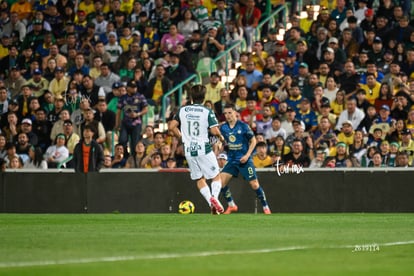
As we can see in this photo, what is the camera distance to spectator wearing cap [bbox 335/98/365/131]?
2284 cm

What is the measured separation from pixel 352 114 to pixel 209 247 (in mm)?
Answer: 12519

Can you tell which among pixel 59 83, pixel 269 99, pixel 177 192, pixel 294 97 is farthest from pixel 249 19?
pixel 177 192

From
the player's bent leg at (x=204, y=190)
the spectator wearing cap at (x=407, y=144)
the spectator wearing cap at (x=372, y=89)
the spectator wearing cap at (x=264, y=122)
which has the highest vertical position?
the spectator wearing cap at (x=372, y=89)

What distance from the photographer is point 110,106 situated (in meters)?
25.8

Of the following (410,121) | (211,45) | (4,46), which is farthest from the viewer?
(4,46)

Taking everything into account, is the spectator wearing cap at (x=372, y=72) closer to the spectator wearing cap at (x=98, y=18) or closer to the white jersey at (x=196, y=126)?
the white jersey at (x=196, y=126)

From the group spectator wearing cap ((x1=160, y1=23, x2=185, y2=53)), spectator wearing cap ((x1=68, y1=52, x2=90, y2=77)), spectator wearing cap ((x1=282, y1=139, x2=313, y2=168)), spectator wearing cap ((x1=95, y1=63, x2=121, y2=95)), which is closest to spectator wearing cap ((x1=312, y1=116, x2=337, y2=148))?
spectator wearing cap ((x1=282, y1=139, x2=313, y2=168))

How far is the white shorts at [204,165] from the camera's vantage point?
17.7 m

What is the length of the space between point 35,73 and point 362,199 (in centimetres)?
994

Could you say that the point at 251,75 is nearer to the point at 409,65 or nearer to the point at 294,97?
the point at 294,97

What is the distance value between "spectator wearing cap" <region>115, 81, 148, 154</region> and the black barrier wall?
2353 mm

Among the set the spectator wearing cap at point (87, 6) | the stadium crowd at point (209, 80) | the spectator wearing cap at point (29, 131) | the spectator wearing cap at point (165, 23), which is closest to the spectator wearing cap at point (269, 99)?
the stadium crowd at point (209, 80)

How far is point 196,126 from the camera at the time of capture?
17.6 m

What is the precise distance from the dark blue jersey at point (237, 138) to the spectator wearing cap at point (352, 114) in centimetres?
439
